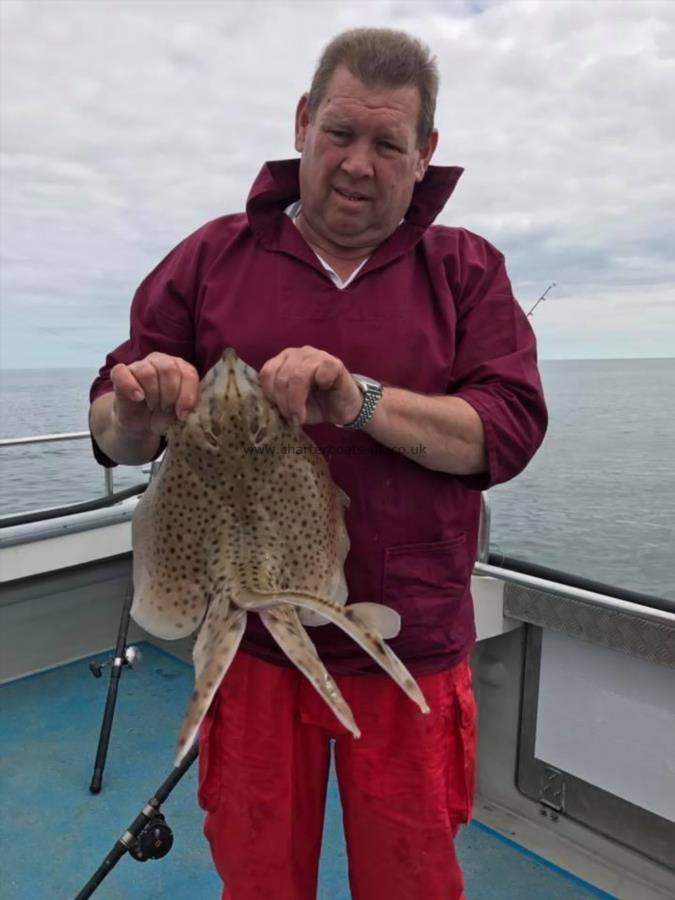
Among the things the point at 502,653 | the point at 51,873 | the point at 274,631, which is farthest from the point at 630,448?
the point at 274,631

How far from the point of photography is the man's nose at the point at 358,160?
1.90 metres

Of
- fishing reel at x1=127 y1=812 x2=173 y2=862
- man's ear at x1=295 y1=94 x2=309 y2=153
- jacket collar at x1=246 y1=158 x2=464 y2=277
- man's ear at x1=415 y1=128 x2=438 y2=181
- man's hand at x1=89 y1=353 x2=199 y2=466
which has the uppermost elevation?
man's ear at x1=295 y1=94 x2=309 y2=153

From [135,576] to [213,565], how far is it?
0.22 meters

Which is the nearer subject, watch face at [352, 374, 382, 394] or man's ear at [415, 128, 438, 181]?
watch face at [352, 374, 382, 394]

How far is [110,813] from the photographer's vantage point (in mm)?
3686

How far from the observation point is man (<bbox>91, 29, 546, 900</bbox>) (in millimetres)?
1960

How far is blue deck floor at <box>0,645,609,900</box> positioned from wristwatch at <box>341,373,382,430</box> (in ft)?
A: 7.85

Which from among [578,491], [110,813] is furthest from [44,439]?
[578,491]

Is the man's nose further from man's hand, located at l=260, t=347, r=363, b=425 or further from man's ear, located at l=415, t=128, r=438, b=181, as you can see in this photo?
man's hand, located at l=260, t=347, r=363, b=425

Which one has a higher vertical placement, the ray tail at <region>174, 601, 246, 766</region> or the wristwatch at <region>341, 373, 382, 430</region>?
the wristwatch at <region>341, 373, 382, 430</region>

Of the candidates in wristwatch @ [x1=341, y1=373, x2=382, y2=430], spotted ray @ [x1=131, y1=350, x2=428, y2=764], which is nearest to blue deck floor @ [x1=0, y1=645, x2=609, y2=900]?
spotted ray @ [x1=131, y1=350, x2=428, y2=764]

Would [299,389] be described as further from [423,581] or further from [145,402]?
[423,581]

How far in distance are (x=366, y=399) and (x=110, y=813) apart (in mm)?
2949

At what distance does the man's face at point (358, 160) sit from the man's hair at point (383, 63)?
0.07ft
